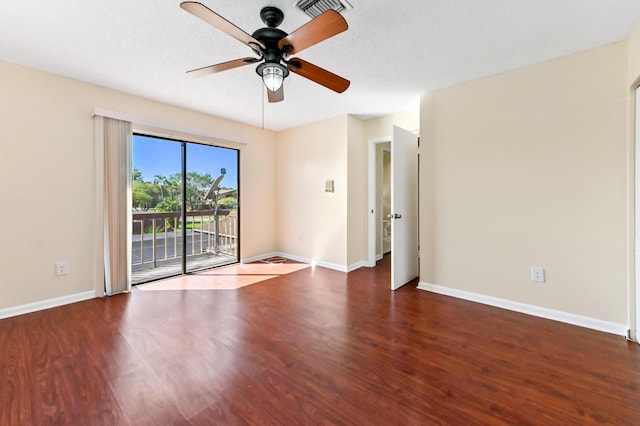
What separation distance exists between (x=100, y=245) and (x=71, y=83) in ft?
5.72

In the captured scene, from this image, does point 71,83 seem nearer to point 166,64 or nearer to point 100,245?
point 166,64

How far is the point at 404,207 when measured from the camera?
3.47 m

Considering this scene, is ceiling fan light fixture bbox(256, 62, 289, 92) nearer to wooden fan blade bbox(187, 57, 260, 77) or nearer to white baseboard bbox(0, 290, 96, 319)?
wooden fan blade bbox(187, 57, 260, 77)

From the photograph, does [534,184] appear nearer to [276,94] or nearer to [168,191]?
[276,94]

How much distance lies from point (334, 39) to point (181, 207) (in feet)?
9.95

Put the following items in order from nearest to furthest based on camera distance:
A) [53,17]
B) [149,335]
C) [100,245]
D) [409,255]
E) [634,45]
→ [53,17] < [634,45] < [149,335] < [100,245] < [409,255]

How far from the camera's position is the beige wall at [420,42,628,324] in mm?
2270

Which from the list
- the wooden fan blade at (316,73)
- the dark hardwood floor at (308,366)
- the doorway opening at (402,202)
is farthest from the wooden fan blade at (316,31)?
the dark hardwood floor at (308,366)

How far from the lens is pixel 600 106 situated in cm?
229

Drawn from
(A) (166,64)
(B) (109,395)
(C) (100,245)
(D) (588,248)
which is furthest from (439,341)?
(C) (100,245)

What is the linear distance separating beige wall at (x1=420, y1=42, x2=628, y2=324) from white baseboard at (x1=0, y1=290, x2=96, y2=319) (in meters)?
3.87

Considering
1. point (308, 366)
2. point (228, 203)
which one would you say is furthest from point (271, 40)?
point (228, 203)

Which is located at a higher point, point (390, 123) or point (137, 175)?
point (390, 123)

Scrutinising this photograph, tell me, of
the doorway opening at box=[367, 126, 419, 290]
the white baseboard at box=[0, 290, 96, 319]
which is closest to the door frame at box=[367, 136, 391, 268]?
the doorway opening at box=[367, 126, 419, 290]
